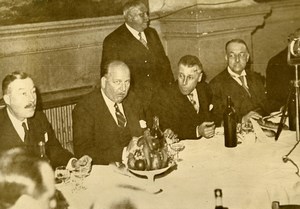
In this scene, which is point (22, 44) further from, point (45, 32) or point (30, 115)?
point (30, 115)

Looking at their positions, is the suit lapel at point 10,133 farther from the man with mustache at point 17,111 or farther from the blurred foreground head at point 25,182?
the blurred foreground head at point 25,182

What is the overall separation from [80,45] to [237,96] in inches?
51.2

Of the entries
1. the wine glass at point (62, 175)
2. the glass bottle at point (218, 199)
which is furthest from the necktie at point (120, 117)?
the glass bottle at point (218, 199)

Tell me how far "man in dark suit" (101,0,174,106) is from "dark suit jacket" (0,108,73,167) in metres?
1.14

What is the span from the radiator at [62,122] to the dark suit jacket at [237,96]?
3.47 feet

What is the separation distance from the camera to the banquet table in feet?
5.96

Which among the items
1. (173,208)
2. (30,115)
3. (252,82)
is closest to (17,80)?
(30,115)

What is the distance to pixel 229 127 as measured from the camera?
2291 mm

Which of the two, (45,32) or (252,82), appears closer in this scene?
(252,82)

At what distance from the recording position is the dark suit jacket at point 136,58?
3.49 meters

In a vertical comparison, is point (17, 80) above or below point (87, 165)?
above

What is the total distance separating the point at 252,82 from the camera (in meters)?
3.14

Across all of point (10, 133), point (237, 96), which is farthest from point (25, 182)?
point (237, 96)

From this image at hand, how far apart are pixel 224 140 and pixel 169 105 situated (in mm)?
467
